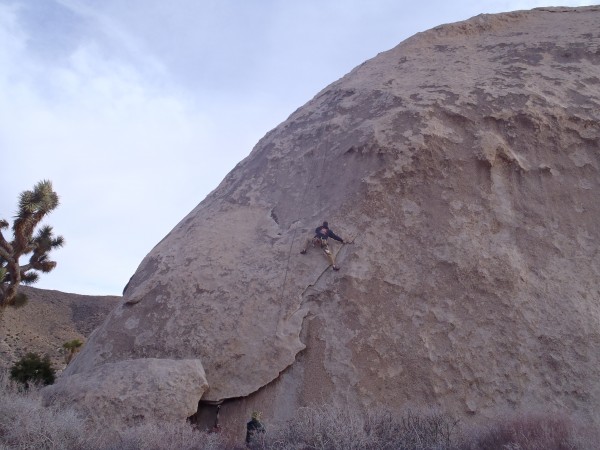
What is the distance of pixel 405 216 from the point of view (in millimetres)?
8562

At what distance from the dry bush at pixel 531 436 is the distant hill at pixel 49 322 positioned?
2090 cm

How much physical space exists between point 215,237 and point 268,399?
2846mm

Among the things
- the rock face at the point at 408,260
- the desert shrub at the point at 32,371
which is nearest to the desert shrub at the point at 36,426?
the rock face at the point at 408,260

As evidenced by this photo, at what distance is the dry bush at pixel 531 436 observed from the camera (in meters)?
5.10

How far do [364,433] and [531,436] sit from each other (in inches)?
55.5

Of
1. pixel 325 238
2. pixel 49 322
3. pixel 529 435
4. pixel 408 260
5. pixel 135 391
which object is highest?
pixel 49 322

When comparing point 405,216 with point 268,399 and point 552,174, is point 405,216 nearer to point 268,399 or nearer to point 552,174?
point 552,174

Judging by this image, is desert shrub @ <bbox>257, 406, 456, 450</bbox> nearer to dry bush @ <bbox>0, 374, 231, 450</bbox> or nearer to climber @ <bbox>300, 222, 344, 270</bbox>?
dry bush @ <bbox>0, 374, 231, 450</bbox>

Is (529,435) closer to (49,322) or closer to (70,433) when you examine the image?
(70,433)

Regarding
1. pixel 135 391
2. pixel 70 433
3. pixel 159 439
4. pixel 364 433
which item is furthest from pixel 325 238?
pixel 70 433

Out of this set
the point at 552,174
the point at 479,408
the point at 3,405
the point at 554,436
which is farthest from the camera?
the point at 552,174

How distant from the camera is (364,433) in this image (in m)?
5.49

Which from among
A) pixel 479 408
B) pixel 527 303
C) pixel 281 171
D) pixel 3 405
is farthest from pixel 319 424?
pixel 281 171

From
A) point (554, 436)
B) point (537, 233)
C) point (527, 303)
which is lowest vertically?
point (554, 436)
